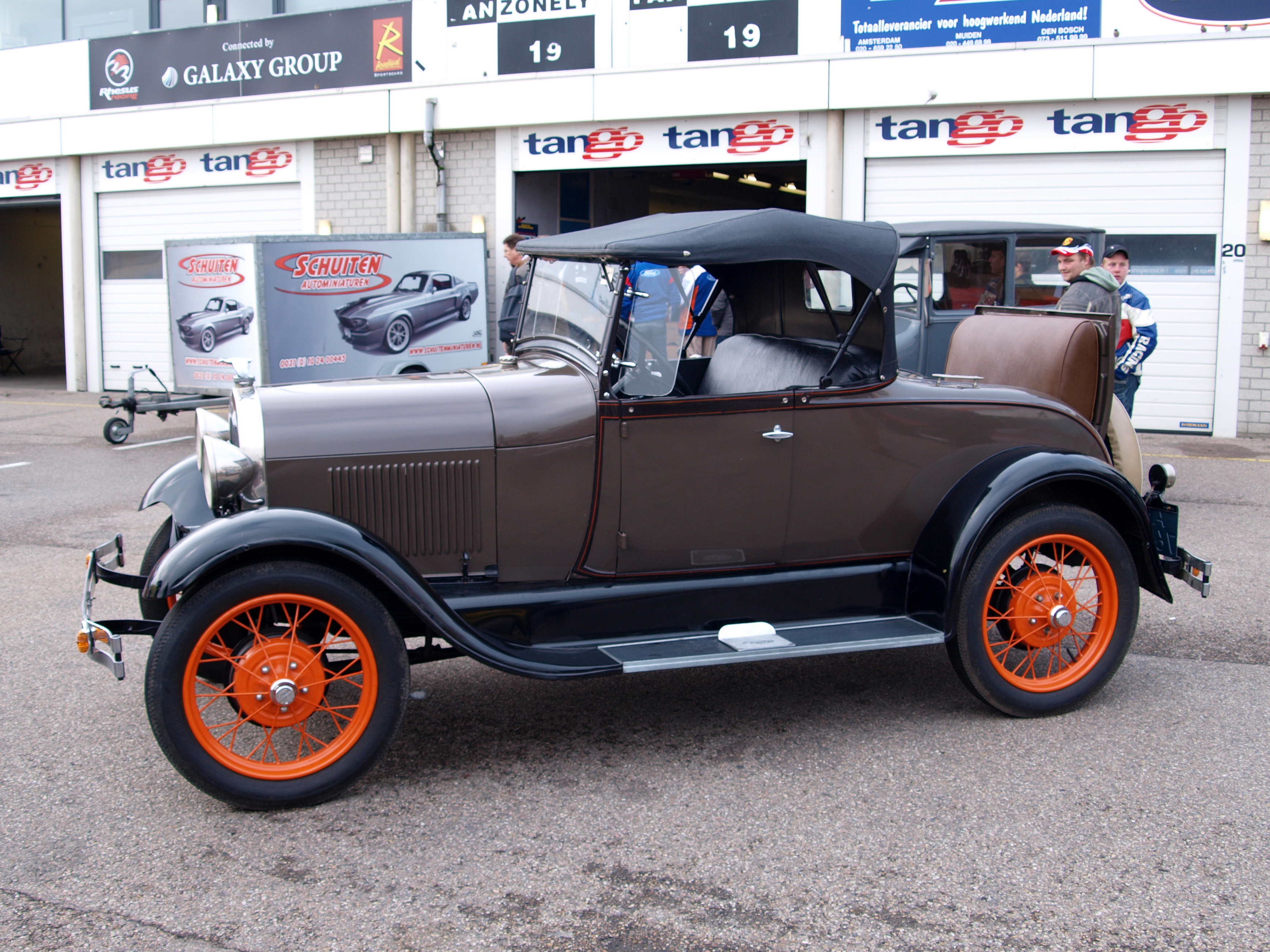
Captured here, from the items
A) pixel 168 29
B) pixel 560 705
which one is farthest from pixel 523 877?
pixel 168 29

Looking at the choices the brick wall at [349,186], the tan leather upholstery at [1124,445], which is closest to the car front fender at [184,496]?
the tan leather upholstery at [1124,445]

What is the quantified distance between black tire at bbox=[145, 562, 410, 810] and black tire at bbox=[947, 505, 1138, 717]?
200 centimetres

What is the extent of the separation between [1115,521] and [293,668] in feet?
9.99

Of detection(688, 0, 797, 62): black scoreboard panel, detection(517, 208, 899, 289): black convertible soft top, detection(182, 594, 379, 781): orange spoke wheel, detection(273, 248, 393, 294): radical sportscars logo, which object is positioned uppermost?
detection(688, 0, 797, 62): black scoreboard panel

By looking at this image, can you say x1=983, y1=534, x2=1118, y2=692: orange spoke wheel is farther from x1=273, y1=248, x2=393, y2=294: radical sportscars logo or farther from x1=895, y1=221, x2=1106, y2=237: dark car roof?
x1=273, y1=248, x2=393, y2=294: radical sportscars logo

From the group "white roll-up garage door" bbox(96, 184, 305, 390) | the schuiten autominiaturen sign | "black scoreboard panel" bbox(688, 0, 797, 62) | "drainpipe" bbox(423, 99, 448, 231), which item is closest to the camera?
"black scoreboard panel" bbox(688, 0, 797, 62)

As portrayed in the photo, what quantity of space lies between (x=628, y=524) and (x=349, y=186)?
12.6 meters

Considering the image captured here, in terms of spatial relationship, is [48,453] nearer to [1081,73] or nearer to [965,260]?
[965,260]

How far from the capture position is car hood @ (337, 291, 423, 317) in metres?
11.0

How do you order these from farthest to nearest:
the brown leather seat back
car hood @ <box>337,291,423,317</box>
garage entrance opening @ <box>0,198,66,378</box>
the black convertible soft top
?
1. garage entrance opening @ <box>0,198,66,378</box>
2. car hood @ <box>337,291,423,317</box>
3. the brown leather seat back
4. the black convertible soft top

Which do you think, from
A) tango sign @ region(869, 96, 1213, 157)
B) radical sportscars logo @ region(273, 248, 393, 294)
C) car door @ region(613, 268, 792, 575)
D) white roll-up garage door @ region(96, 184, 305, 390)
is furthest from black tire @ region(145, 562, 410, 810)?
white roll-up garage door @ region(96, 184, 305, 390)

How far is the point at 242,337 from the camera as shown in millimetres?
10852

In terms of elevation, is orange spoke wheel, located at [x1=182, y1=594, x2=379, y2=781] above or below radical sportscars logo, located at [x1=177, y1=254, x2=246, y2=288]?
below

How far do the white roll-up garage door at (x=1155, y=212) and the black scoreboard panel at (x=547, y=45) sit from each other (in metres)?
5.02
